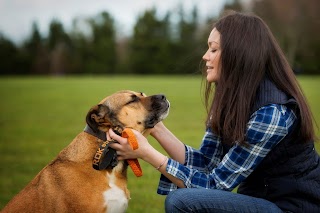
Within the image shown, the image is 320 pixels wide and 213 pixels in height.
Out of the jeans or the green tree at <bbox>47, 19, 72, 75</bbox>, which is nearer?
the jeans

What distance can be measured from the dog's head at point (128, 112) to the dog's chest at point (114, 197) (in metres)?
0.47

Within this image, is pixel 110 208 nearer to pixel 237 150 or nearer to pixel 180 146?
pixel 180 146

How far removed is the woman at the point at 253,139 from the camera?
3.54 meters

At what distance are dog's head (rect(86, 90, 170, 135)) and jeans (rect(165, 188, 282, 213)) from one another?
2.98ft

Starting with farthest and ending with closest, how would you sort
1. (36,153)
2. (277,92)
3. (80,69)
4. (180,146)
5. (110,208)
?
(80,69), (36,153), (180,146), (110,208), (277,92)

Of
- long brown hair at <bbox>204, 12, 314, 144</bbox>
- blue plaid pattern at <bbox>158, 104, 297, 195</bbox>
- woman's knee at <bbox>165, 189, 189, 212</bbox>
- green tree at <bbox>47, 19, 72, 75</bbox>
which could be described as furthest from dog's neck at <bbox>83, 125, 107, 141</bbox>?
green tree at <bbox>47, 19, 72, 75</bbox>

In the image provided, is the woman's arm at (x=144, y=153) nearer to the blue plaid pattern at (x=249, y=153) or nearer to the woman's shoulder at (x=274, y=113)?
the blue plaid pattern at (x=249, y=153)

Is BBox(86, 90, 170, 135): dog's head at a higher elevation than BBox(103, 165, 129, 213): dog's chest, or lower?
higher

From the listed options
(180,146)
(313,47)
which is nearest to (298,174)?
(180,146)

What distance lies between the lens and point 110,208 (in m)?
3.92

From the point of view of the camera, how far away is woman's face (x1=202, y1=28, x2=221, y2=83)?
12.7 ft

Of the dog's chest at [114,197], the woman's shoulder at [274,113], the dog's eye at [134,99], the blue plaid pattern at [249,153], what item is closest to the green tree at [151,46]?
the dog's eye at [134,99]

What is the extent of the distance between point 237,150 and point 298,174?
521mm

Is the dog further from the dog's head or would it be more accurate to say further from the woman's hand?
the woman's hand
